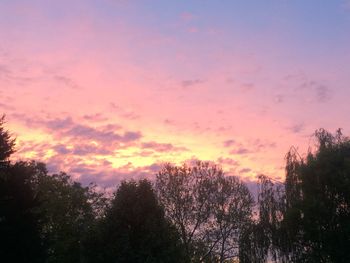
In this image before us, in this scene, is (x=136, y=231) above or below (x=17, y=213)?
below

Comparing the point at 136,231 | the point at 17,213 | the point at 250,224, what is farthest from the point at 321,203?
the point at 17,213

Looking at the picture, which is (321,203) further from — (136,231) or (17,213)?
(17,213)

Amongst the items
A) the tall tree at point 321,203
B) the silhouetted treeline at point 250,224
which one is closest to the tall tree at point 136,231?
the silhouetted treeline at point 250,224

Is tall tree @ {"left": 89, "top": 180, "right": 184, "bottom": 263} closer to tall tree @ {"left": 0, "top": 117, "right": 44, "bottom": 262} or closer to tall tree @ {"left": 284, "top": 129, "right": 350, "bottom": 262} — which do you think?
tall tree @ {"left": 0, "top": 117, "right": 44, "bottom": 262}

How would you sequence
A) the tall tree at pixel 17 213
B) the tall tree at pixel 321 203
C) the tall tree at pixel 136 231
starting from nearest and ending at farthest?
the tall tree at pixel 17 213, the tall tree at pixel 321 203, the tall tree at pixel 136 231

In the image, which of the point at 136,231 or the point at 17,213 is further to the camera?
the point at 136,231

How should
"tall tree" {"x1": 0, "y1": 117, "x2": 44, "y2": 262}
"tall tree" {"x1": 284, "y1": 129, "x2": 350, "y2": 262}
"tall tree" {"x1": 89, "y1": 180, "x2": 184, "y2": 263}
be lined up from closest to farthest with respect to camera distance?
"tall tree" {"x1": 0, "y1": 117, "x2": 44, "y2": 262}
"tall tree" {"x1": 284, "y1": 129, "x2": 350, "y2": 262}
"tall tree" {"x1": 89, "y1": 180, "x2": 184, "y2": 263}

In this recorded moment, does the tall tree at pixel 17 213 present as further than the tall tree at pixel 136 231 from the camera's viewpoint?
No

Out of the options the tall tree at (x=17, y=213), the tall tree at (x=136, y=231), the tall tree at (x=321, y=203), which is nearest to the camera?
the tall tree at (x=17, y=213)

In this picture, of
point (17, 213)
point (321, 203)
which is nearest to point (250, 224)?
point (321, 203)

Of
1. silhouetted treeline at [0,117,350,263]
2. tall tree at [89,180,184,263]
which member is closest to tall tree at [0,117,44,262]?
silhouetted treeline at [0,117,350,263]

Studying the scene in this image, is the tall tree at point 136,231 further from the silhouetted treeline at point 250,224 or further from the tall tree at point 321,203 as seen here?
the tall tree at point 321,203

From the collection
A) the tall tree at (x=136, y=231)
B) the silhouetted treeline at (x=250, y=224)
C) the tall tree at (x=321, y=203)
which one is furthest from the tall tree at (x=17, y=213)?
the tall tree at (x=321, y=203)

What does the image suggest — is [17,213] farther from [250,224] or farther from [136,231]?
[250,224]
